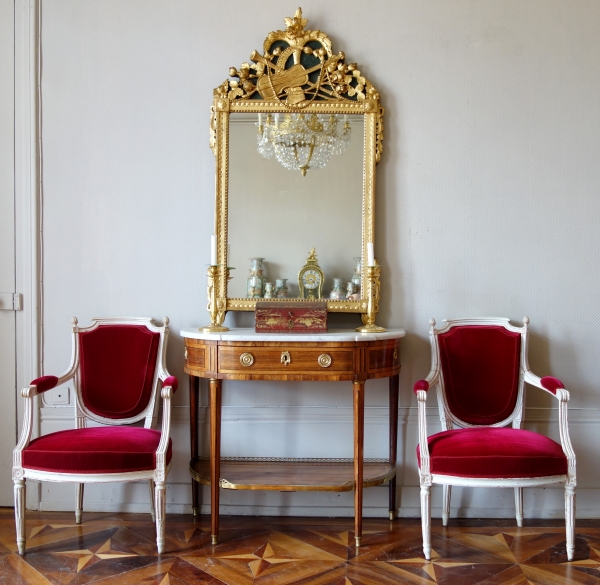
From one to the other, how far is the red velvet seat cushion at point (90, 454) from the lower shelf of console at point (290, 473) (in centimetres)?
40

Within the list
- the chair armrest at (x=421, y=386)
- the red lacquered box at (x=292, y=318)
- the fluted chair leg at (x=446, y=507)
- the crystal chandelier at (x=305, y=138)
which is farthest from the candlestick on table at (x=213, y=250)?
the fluted chair leg at (x=446, y=507)

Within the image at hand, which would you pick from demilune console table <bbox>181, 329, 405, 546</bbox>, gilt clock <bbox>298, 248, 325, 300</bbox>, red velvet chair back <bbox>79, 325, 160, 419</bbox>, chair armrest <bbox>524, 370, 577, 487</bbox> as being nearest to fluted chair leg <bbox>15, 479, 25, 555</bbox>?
red velvet chair back <bbox>79, 325, 160, 419</bbox>

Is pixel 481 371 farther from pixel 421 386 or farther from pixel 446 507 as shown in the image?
pixel 446 507

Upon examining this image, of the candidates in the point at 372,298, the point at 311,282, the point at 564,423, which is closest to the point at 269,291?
the point at 311,282

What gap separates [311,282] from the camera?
3104 millimetres

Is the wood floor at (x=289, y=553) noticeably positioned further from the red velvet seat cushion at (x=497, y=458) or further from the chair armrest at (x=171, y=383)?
the chair armrest at (x=171, y=383)

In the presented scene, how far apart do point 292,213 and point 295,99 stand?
0.60 meters

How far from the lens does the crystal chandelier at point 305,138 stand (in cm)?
312

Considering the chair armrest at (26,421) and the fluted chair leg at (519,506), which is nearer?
→ the chair armrest at (26,421)

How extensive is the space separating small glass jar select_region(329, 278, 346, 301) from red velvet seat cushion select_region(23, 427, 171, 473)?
116 centimetres

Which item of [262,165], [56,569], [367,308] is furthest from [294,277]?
[56,569]

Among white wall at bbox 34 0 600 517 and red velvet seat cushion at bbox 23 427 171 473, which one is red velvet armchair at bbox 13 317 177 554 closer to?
red velvet seat cushion at bbox 23 427 171 473

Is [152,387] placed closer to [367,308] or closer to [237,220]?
[237,220]

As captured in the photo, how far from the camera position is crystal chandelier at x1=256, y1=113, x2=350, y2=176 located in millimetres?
3125
